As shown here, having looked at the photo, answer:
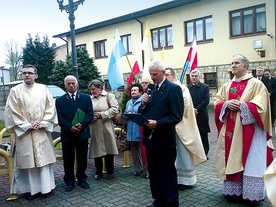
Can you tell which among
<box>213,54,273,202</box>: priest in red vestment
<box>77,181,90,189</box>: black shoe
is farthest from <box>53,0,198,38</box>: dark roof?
<box>77,181,90,189</box>: black shoe

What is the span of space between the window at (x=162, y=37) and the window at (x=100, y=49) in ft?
15.5

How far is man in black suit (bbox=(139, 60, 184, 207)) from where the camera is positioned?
390 centimetres

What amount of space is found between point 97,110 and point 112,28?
17.7m

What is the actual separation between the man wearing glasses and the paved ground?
0.22 metres

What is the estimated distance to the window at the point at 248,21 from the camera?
1560 centimetres

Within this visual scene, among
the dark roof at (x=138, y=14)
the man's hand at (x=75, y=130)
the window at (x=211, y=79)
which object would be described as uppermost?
the dark roof at (x=138, y=14)

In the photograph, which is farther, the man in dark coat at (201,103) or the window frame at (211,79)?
the window frame at (211,79)

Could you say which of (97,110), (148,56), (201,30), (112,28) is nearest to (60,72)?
(112,28)

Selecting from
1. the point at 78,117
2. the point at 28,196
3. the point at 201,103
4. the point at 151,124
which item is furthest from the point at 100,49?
the point at 151,124

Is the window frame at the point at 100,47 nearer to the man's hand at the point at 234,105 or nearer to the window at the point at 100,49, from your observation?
the window at the point at 100,49

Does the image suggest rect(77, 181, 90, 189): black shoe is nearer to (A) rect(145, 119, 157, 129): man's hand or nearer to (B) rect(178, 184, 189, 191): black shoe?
(B) rect(178, 184, 189, 191): black shoe

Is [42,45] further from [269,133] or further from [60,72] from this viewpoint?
[269,133]

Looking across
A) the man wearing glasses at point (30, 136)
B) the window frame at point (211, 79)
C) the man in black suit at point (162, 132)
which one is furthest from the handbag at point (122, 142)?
the window frame at point (211, 79)

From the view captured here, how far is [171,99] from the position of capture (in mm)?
3902
